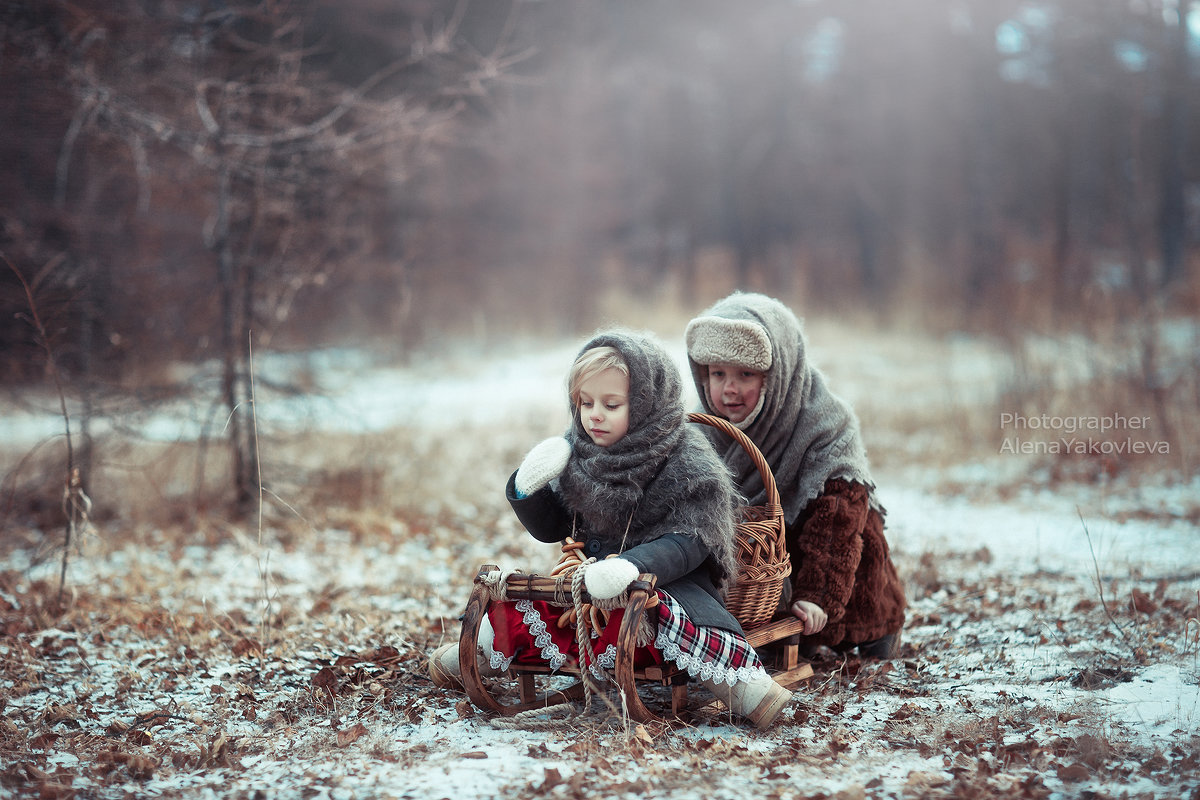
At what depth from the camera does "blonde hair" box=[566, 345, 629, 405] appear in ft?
9.86

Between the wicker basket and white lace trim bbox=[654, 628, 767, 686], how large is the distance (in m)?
0.29

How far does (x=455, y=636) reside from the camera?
4.09 metres

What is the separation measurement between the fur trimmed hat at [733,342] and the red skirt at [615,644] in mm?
961

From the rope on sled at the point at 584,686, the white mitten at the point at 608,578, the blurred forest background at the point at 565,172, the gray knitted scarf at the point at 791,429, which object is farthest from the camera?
the blurred forest background at the point at 565,172

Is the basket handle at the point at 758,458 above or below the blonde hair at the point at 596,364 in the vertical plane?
below

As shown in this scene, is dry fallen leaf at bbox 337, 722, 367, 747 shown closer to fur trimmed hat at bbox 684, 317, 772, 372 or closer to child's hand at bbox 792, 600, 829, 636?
child's hand at bbox 792, 600, 829, 636

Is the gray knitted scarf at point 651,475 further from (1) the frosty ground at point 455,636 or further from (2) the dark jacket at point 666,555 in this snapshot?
(1) the frosty ground at point 455,636

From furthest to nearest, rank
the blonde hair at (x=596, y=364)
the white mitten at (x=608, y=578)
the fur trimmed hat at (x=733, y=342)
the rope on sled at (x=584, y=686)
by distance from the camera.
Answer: the fur trimmed hat at (x=733, y=342) → the blonde hair at (x=596, y=364) → the rope on sled at (x=584, y=686) → the white mitten at (x=608, y=578)

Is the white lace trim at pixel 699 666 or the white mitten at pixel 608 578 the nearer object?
the white mitten at pixel 608 578

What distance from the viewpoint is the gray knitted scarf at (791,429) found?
11.5 feet

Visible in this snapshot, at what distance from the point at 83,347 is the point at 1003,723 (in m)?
5.89

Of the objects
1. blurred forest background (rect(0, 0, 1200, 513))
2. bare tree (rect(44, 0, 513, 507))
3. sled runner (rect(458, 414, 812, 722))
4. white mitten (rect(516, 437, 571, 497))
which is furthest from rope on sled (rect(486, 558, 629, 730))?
bare tree (rect(44, 0, 513, 507))

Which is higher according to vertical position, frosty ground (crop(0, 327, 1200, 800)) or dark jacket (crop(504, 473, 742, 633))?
dark jacket (crop(504, 473, 742, 633))

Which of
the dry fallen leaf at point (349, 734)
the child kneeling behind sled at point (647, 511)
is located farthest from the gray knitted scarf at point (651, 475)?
the dry fallen leaf at point (349, 734)
